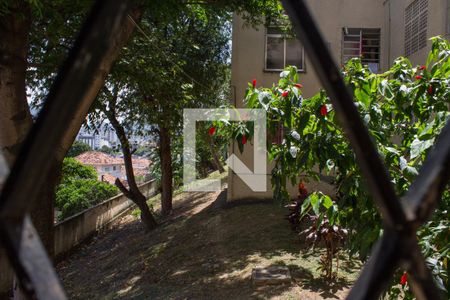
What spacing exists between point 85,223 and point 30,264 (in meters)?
→ 13.9

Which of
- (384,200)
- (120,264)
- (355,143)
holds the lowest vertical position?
(120,264)

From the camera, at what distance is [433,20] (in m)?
8.78

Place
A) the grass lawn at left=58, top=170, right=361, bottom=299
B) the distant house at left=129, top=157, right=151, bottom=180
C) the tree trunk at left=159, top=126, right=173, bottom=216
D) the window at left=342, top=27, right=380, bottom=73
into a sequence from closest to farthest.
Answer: the grass lawn at left=58, top=170, right=361, bottom=299 < the window at left=342, top=27, right=380, bottom=73 < the tree trunk at left=159, top=126, right=173, bottom=216 < the distant house at left=129, top=157, right=151, bottom=180

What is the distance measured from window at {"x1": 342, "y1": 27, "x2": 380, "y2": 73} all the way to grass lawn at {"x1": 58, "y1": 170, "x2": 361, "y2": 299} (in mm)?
4297

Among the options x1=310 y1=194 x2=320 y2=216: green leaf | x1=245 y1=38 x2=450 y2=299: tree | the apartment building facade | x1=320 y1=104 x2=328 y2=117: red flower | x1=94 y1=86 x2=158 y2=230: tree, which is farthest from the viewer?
the apartment building facade

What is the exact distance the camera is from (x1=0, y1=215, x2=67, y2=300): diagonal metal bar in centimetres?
78

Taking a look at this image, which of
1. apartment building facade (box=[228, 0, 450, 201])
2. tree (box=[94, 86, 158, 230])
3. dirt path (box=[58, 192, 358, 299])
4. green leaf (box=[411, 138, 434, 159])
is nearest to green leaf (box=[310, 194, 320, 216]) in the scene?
green leaf (box=[411, 138, 434, 159])

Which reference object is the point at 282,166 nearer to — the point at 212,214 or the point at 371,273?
the point at 371,273

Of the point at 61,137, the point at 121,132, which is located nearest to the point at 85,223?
the point at 121,132

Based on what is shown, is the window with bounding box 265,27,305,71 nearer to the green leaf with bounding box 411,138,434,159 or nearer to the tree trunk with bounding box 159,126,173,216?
the tree trunk with bounding box 159,126,173,216

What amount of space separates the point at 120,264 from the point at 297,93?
27.0 ft

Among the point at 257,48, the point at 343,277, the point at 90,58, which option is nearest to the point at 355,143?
the point at 90,58

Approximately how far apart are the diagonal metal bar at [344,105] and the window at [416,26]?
9323 millimetres

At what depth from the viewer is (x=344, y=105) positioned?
88cm
